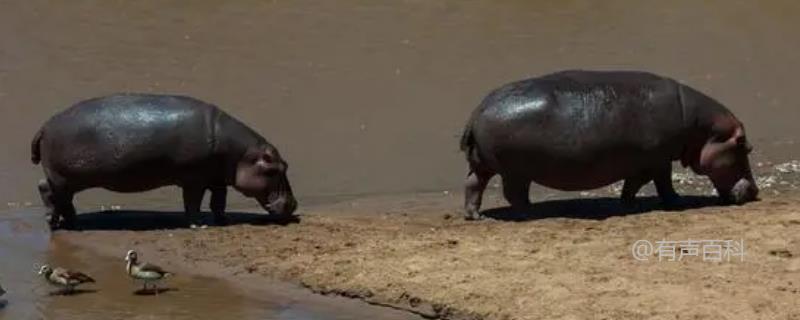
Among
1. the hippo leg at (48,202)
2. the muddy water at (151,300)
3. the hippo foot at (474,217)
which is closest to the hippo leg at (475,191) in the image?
the hippo foot at (474,217)

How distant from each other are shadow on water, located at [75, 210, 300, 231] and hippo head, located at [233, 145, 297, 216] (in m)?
0.12

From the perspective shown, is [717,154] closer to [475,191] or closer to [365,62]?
[475,191]

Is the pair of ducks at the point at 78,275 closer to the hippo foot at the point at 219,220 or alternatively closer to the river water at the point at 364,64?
the hippo foot at the point at 219,220

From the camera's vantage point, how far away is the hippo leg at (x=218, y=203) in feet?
37.2

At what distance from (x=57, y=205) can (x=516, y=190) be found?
343 cm

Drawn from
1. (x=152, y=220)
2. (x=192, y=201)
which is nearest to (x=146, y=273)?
(x=192, y=201)

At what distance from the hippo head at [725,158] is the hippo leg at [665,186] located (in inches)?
10.5

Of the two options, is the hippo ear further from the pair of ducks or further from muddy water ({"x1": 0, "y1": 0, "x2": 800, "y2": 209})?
the pair of ducks

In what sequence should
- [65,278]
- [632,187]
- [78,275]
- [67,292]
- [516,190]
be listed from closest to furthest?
[65,278], [78,275], [67,292], [516,190], [632,187]

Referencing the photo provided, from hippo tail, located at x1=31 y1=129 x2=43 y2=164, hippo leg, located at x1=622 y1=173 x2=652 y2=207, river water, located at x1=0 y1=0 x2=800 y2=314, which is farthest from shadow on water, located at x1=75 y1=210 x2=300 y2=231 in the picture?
hippo leg, located at x1=622 y1=173 x2=652 y2=207

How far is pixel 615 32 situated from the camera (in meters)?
17.8

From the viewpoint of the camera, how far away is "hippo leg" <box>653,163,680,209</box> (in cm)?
1141

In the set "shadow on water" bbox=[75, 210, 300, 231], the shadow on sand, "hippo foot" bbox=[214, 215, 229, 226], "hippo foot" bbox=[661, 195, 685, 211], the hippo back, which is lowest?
"shadow on water" bbox=[75, 210, 300, 231]

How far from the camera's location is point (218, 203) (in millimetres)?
11344
